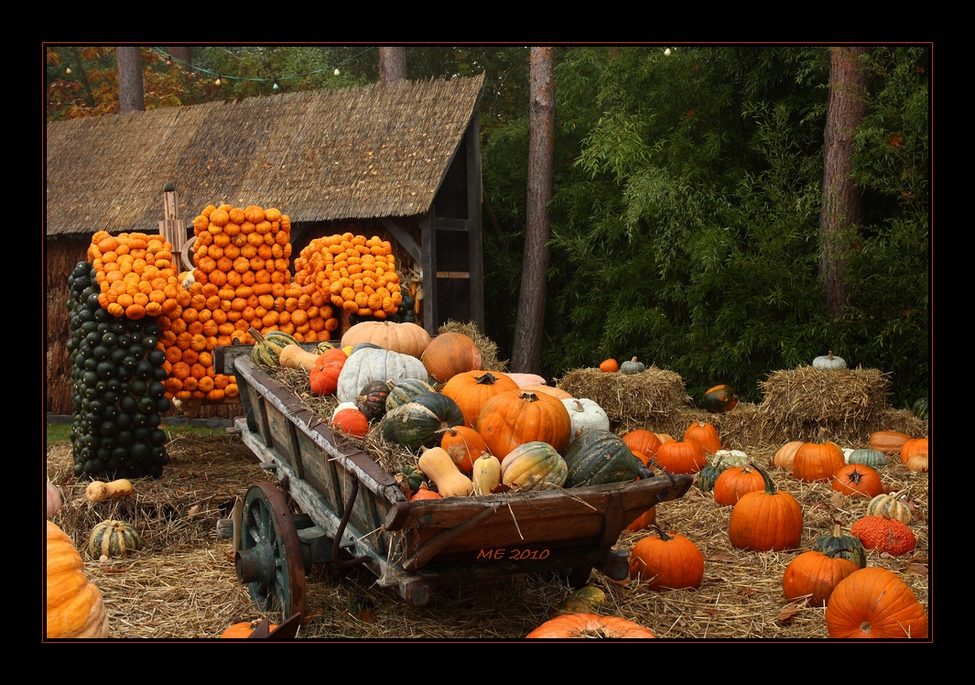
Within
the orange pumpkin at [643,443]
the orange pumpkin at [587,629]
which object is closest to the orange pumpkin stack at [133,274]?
the orange pumpkin at [643,443]

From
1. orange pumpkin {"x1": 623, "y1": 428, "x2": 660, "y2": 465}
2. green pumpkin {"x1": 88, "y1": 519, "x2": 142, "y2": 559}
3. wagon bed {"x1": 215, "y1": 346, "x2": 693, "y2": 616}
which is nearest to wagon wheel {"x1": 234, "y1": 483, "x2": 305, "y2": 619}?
wagon bed {"x1": 215, "y1": 346, "x2": 693, "y2": 616}

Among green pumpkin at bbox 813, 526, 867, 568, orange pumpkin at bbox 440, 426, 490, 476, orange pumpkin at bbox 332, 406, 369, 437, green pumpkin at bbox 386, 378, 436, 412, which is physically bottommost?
green pumpkin at bbox 813, 526, 867, 568

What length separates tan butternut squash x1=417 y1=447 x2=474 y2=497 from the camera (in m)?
3.40

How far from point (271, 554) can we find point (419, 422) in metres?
1.00

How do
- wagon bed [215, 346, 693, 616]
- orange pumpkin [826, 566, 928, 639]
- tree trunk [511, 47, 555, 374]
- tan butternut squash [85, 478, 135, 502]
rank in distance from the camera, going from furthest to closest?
tree trunk [511, 47, 555, 374] → tan butternut squash [85, 478, 135, 502] → orange pumpkin [826, 566, 928, 639] → wagon bed [215, 346, 693, 616]

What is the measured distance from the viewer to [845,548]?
464cm

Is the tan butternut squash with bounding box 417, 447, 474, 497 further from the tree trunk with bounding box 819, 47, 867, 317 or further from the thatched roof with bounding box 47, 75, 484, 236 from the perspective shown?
the tree trunk with bounding box 819, 47, 867, 317

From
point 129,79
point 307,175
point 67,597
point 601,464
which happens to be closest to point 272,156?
point 307,175

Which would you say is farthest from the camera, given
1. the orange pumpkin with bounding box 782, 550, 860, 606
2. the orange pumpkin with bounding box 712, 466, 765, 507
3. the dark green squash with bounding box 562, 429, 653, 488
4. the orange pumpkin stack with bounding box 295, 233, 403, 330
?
the orange pumpkin stack with bounding box 295, 233, 403, 330

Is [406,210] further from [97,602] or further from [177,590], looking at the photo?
[97,602]

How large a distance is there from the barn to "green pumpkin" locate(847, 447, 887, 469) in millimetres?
4864

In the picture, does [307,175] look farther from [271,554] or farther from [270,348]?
[271,554]

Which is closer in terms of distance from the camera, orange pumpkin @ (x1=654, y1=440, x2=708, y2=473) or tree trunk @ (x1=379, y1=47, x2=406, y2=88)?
orange pumpkin @ (x1=654, y1=440, x2=708, y2=473)

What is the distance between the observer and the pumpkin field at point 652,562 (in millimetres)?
3961
